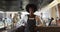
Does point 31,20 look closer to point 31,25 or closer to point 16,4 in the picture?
point 31,25

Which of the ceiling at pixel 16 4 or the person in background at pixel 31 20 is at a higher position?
the ceiling at pixel 16 4

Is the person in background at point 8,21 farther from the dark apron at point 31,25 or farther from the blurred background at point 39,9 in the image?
the dark apron at point 31,25

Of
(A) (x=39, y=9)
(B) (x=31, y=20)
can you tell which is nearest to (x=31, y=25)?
(B) (x=31, y=20)

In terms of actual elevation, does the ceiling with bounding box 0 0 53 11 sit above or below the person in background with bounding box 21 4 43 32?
above

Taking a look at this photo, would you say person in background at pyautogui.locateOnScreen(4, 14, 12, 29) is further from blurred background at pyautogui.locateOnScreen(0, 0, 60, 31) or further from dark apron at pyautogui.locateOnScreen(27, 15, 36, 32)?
dark apron at pyautogui.locateOnScreen(27, 15, 36, 32)

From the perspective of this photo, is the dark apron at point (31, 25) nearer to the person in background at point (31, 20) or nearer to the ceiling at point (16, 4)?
the person in background at point (31, 20)

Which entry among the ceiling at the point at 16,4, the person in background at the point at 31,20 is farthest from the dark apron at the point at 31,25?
the ceiling at the point at 16,4

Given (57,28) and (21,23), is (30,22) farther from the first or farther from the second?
(57,28)

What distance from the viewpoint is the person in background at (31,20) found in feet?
3.27

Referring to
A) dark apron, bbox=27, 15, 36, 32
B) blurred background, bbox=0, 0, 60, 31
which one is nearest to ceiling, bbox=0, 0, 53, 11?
blurred background, bbox=0, 0, 60, 31

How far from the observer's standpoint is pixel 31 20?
1.00 m

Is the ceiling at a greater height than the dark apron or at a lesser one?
greater

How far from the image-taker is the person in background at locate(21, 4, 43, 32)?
1.00 m

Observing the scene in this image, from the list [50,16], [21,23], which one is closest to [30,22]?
[21,23]
